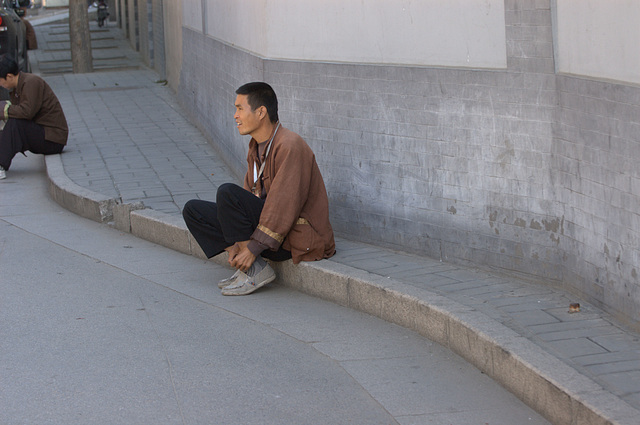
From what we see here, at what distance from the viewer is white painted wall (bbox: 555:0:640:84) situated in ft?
12.9

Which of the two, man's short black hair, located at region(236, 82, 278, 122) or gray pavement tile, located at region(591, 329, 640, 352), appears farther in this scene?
man's short black hair, located at region(236, 82, 278, 122)

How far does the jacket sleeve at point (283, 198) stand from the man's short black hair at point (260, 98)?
10.8 inches

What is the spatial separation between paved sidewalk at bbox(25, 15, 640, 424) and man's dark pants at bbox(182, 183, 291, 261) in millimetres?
437

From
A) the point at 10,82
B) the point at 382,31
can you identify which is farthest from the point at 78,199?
the point at 382,31

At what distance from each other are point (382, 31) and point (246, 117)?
1148 millimetres

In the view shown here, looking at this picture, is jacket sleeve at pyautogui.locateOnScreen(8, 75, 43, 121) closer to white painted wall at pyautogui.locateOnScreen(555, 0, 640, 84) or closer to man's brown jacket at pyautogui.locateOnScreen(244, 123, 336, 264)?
man's brown jacket at pyautogui.locateOnScreen(244, 123, 336, 264)

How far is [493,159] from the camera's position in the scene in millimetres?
5051

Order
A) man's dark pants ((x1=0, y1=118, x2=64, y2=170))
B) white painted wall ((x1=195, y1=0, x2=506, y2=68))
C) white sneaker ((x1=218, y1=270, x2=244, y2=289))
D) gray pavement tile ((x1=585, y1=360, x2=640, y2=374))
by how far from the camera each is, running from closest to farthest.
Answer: gray pavement tile ((x1=585, y1=360, x2=640, y2=374)) → white painted wall ((x1=195, y1=0, x2=506, y2=68)) → white sneaker ((x1=218, y1=270, x2=244, y2=289)) → man's dark pants ((x1=0, y1=118, x2=64, y2=170))

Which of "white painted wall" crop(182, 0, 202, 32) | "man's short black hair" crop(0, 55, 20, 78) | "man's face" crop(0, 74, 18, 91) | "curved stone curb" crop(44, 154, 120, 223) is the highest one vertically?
"white painted wall" crop(182, 0, 202, 32)

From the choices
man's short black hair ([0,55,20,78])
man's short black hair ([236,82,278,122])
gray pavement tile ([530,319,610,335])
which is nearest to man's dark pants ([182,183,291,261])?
Answer: man's short black hair ([236,82,278,122])

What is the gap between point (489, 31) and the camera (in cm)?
499

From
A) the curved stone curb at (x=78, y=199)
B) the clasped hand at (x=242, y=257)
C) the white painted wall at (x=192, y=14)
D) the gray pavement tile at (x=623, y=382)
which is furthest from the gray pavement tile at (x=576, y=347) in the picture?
the white painted wall at (x=192, y=14)

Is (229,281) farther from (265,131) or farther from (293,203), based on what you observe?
(265,131)

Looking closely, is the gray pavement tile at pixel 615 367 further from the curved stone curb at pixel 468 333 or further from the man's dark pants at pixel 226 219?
the man's dark pants at pixel 226 219
